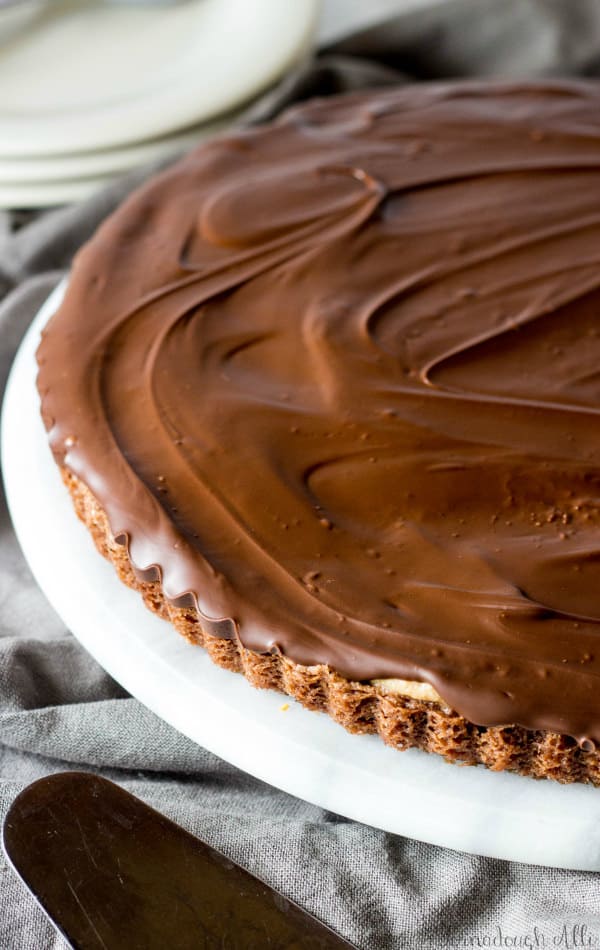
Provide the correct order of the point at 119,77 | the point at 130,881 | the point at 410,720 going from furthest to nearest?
1. the point at 119,77
2. the point at 410,720
3. the point at 130,881

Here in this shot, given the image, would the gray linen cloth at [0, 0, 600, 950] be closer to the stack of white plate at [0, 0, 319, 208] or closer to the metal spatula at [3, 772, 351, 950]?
the metal spatula at [3, 772, 351, 950]

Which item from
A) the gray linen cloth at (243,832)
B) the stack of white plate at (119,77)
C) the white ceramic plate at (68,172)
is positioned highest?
the stack of white plate at (119,77)

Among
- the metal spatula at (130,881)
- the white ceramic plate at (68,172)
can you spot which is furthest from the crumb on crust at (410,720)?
the white ceramic plate at (68,172)

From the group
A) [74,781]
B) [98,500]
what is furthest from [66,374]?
[74,781]

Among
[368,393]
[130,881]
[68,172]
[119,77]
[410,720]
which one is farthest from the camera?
[119,77]

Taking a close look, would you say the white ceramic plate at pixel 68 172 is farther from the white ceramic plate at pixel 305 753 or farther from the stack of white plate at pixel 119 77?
the white ceramic plate at pixel 305 753

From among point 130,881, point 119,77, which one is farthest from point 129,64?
point 130,881

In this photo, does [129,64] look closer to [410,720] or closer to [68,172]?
[68,172]

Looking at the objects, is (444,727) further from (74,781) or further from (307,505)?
(74,781)
